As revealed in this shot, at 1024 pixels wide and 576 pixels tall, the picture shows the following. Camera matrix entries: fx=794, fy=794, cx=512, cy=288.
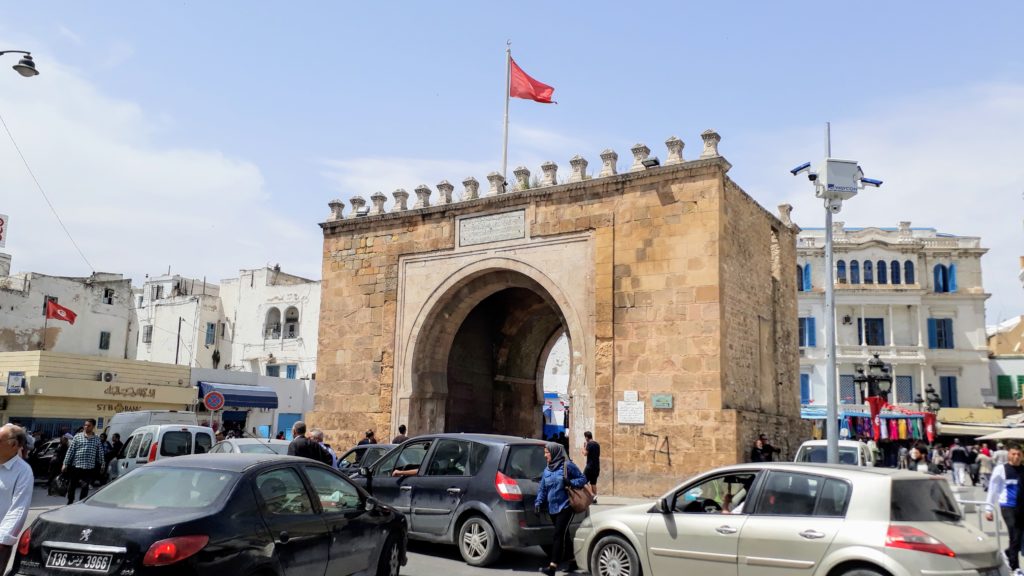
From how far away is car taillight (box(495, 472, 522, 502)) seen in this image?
898 cm

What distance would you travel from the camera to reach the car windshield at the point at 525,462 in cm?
933

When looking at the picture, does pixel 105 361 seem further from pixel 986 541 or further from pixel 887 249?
pixel 887 249

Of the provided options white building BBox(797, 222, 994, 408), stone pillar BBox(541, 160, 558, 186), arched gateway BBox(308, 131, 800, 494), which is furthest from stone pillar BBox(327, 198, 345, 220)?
white building BBox(797, 222, 994, 408)

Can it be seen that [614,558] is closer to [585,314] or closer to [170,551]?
[170,551]

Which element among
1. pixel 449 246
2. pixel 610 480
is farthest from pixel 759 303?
pixel 449 246

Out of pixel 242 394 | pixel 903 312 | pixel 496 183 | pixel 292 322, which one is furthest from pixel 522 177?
pixel 903 312

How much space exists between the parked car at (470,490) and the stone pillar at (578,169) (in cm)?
899

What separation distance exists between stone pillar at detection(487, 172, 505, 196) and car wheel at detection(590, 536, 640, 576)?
1219cm

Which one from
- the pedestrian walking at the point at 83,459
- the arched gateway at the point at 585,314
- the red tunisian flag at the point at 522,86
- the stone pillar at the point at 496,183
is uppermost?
the red tunisian flag at the point at 522,86

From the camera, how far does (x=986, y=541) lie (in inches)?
253

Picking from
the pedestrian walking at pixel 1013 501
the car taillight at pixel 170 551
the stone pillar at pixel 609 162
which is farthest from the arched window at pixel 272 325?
the car taillight at pixel 170 551

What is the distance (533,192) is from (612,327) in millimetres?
3779

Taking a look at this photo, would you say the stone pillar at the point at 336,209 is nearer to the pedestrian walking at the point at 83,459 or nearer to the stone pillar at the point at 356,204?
the stone pillar at the point at 356,204

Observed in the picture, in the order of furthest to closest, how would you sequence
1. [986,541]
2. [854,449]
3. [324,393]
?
[324,393] < [854,449] < [986,541]
